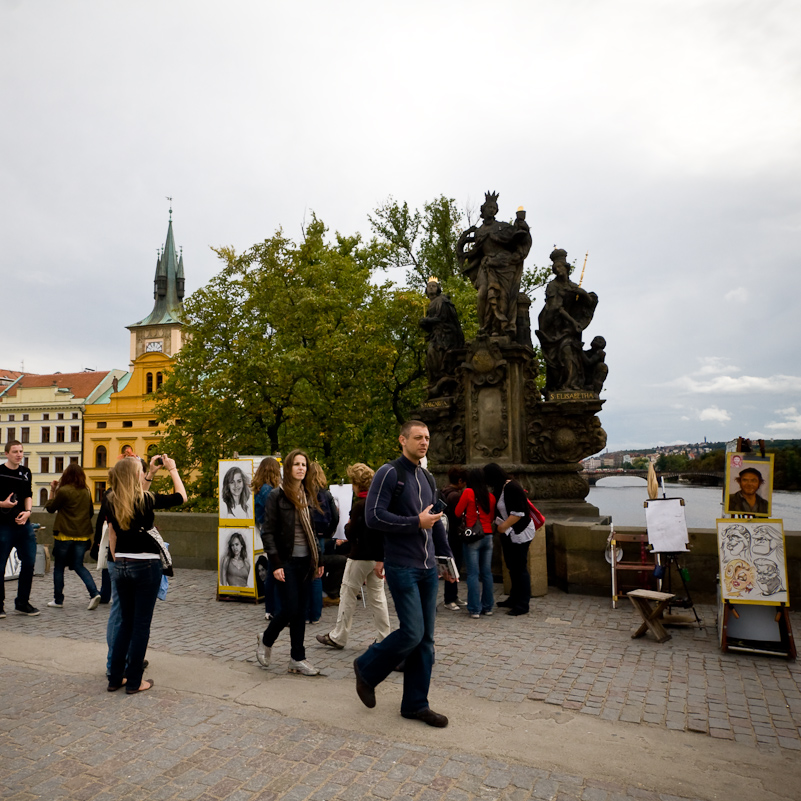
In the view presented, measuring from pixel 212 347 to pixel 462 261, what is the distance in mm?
11110

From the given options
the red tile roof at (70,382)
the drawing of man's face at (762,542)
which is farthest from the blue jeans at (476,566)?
the red tile roof at (70,382)

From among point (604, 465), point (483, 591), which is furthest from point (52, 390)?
point (483, 591)

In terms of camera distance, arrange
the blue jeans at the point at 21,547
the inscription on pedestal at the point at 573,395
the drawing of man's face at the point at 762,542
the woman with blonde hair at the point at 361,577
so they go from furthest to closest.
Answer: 1. the inscription on pedestal at the point at 573,395
2. the blue jeans at the point at 21,547
3. the drawing of man's face at the point at 762,542
4. the woman with blonde hair at the point at 361,577

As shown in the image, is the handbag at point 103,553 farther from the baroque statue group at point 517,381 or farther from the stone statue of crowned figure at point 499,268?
the stone statue of crowned figure at point 499,268

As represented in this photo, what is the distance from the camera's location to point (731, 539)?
650 cm

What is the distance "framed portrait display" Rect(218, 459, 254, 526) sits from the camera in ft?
29.7

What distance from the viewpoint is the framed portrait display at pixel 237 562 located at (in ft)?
29.2

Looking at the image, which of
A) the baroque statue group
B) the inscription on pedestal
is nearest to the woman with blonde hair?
the baroque statue group

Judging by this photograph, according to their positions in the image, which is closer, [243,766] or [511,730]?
[243,766]

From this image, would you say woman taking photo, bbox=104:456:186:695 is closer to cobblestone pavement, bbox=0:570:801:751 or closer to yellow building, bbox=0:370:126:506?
cobblestone pavement, bbox=0:570:801:751

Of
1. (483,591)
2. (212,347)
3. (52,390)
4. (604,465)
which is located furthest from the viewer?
(52,390)

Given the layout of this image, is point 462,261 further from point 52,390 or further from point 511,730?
point 52,390

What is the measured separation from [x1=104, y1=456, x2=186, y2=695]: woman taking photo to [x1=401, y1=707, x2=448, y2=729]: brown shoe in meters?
2.19

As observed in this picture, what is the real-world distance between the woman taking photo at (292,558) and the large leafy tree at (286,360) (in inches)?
542
